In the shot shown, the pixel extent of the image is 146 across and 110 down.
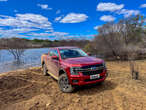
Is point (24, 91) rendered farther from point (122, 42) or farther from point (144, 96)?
point (122, 42)

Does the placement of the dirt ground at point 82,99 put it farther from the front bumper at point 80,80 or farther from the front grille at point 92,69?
the front grille at point 92,69

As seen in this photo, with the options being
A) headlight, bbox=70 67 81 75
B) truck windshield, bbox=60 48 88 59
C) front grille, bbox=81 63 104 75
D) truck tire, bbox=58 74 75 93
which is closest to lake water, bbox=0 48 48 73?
truck windshield, bbox=60 48 88 59

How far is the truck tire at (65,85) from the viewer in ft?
12.2

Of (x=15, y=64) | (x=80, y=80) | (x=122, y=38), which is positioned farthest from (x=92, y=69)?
(x=15, y=64)

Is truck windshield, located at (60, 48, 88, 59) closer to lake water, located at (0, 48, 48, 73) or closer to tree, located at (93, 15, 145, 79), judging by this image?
lake water, located at (0, 48, 48, 73)

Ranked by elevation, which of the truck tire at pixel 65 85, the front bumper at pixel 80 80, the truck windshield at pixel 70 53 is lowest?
the truck tire at pixel 65 85

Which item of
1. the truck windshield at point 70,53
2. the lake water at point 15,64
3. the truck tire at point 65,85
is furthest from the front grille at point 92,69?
the lake water at point 15,64

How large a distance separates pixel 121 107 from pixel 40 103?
2.49 m

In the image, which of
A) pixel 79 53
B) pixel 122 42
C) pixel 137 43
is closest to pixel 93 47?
pixel 122 42

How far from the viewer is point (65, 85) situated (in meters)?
3.91

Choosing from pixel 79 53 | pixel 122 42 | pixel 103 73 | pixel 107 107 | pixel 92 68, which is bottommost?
pixel 107 107

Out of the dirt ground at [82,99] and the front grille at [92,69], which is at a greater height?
the front grille at [92,69]

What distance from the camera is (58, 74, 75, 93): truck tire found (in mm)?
3732

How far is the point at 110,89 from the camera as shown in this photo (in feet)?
13.3
